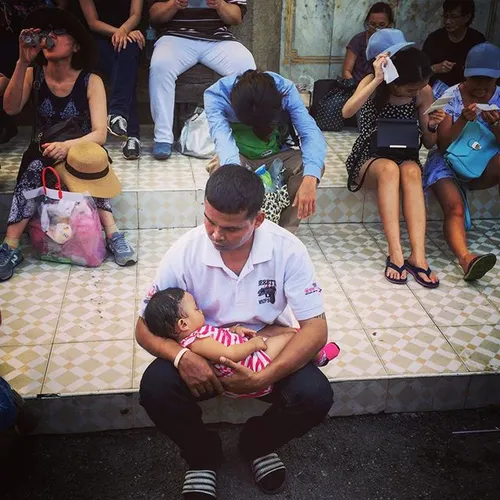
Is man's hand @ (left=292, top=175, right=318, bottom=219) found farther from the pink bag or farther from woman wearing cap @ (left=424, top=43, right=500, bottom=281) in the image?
the pink bag

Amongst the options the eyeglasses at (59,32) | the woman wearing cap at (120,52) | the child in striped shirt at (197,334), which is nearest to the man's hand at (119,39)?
the woman wearing cap at (120,52)

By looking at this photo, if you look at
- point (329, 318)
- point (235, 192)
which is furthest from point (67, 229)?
point (235, 192)

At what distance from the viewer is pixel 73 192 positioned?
381 cm

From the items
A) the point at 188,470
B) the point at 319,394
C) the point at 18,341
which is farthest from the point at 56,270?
the point at 319,394

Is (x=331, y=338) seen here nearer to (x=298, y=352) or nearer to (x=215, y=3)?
(x=298, y=352)

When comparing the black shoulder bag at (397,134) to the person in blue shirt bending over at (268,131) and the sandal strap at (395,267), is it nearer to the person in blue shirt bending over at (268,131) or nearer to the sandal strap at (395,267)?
the person in blue shirt bending over at (268,131)

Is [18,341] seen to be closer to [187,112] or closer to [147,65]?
[187,112]

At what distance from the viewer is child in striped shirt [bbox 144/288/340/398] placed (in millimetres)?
2389

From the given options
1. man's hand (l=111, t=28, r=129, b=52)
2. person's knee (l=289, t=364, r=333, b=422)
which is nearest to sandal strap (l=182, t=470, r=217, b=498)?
person's knee (l=289, t=364, r=333, b=422)

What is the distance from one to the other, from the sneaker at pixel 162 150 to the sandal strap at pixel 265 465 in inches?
114

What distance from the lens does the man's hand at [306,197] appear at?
365cm

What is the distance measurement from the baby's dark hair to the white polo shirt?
0.07 metres

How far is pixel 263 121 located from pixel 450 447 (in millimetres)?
1900

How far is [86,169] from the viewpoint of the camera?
383cm
